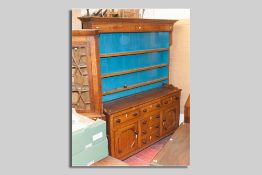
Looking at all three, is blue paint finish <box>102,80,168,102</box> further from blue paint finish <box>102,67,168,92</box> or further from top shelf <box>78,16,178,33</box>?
top shelf <box>78,16,178,33</box>

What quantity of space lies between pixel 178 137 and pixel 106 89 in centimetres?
86

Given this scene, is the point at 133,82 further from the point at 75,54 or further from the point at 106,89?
the point at 75,54

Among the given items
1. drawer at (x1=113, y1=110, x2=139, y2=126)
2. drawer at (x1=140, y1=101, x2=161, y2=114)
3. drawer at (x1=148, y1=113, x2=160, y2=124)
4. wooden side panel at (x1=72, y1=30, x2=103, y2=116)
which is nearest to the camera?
wooden side panel at (x1=72, y1=30, x2=103, y2=116)

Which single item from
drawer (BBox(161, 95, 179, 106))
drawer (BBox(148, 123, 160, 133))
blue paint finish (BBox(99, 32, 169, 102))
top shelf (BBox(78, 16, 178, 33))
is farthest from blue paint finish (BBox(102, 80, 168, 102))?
top shelf (BBox(78, 16, 178, 33))

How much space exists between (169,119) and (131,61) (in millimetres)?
824

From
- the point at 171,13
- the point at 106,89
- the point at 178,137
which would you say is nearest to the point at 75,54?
the point at 106,89

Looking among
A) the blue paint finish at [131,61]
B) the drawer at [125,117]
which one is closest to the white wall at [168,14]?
the blue paint finish at [131,61]

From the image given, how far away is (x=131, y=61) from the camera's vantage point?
2926mm

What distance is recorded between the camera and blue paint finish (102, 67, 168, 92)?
2.75 metres

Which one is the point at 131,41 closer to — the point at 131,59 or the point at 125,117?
the point at 131,59

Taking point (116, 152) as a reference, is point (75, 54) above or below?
above

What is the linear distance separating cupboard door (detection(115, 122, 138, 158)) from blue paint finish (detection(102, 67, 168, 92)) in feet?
1.47

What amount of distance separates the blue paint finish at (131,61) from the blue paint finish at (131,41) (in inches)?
3.2

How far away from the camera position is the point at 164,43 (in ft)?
10.3
